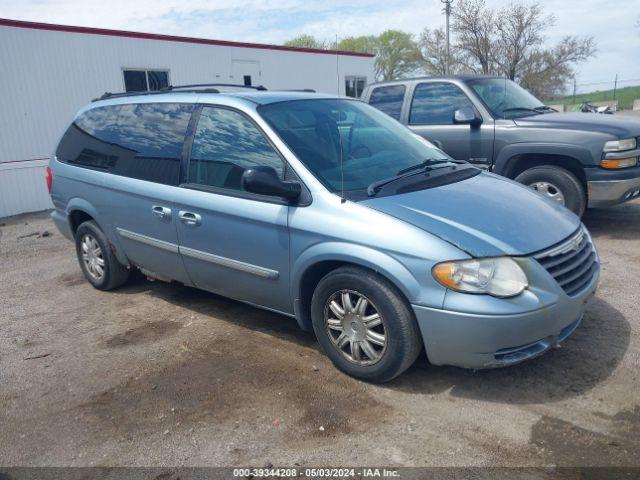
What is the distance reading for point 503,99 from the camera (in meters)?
7.35

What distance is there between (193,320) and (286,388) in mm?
1549

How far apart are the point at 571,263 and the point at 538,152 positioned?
11.6ft

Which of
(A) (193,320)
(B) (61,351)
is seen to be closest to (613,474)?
(A) (193,320)

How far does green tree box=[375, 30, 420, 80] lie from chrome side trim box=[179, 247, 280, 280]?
47393 millimetres

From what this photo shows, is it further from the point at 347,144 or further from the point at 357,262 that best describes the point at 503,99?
the point at 357,262

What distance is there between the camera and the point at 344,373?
12.3 feet

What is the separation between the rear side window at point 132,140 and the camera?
462 centimetres

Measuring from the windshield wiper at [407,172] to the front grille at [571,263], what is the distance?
42.6 inches

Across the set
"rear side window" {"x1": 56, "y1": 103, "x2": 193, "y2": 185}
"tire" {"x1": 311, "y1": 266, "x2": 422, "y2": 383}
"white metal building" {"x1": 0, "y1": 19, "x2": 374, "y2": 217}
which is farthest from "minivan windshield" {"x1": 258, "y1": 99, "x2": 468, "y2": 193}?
"white metal building" {"x1": 0, "y1": 19, "x2": 374, "y2": 217}

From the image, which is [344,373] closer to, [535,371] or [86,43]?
[535,371]

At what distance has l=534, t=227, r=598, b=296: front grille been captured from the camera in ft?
11.0

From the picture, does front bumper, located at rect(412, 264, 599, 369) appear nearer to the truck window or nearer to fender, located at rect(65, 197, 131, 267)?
fender, located at rect(65, 197, 131, 267)

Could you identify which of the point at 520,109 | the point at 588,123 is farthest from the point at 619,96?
the point at 588,123

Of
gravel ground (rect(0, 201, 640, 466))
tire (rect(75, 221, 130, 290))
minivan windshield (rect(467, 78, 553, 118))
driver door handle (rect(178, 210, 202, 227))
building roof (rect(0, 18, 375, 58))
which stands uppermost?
building roof (rect(0, 18, 375, 58))
